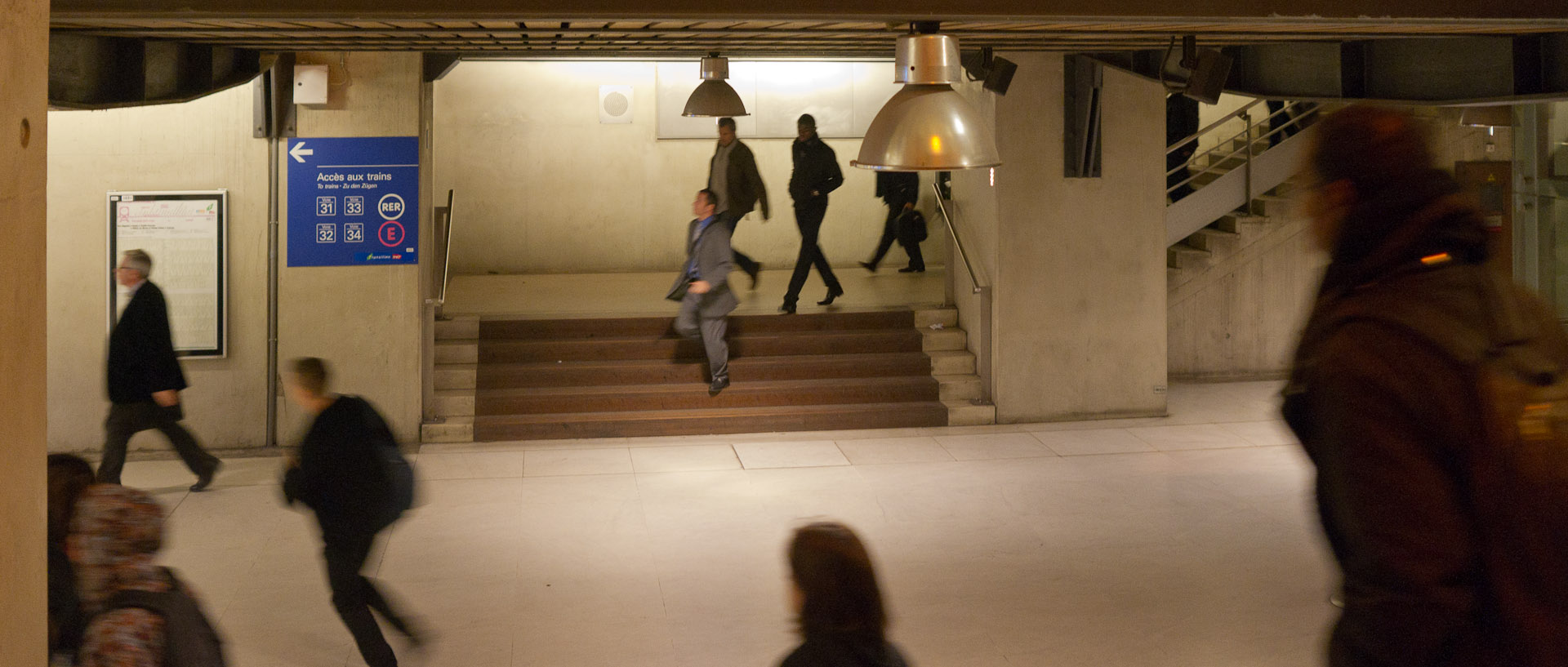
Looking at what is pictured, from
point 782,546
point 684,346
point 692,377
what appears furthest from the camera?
point 684,346

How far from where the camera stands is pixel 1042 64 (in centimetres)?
1073

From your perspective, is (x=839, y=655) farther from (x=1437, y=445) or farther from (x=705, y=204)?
(x=705, y=204)

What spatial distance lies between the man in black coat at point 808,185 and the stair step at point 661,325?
0.75 ft

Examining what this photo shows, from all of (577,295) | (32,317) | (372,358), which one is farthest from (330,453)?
(577,295)

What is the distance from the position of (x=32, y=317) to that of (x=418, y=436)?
808 cm

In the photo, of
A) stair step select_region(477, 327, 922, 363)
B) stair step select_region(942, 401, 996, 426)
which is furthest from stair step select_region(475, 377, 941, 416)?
stair step select_region(477, 327, 922, 363)

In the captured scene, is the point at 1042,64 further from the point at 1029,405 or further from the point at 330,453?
the point at 330,453

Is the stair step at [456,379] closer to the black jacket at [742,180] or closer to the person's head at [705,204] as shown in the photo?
the person's head at [705,204]

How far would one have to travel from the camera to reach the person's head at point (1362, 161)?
2266mm

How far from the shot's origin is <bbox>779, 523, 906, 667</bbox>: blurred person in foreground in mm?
3002

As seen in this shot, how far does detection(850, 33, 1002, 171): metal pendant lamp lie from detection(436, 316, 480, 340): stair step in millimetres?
6755

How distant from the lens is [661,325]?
1157 cm

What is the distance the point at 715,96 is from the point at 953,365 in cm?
363

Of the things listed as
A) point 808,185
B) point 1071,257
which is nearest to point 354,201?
point 808,185
